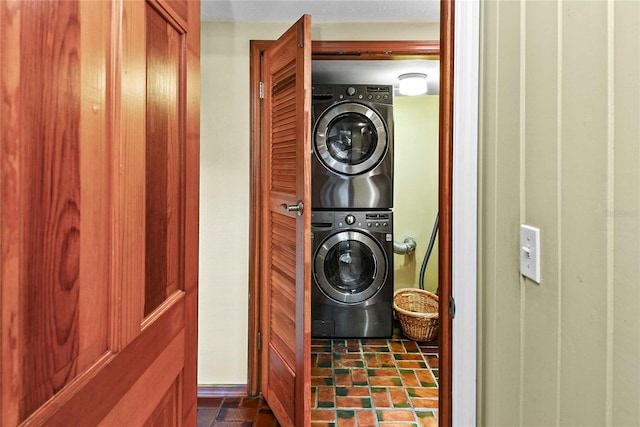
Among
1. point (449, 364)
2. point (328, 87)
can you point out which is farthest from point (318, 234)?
point (449, 364)

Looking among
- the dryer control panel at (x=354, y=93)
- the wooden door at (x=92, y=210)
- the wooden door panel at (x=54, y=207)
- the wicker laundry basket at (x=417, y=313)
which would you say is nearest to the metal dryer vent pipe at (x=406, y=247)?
the wicker laundry basket at (x=417, y=313)

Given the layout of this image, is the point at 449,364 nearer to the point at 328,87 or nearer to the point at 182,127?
the point at 182,127

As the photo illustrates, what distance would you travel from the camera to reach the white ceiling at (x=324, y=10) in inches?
81.0

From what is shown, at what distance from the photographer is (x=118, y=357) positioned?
63 cm

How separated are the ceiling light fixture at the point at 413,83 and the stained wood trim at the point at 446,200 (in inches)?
87.4

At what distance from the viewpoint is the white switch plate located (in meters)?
0.75

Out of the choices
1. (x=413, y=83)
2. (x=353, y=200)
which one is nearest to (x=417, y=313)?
(x=353, y=200)

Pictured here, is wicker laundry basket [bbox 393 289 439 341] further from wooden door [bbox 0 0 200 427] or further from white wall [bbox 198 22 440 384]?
wooden door [bbox 0 0 200 427]

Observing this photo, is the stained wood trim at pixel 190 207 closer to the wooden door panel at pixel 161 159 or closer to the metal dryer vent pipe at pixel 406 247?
the wooden door panel at pixel 161 159

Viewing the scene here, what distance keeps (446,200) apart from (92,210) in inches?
33.9

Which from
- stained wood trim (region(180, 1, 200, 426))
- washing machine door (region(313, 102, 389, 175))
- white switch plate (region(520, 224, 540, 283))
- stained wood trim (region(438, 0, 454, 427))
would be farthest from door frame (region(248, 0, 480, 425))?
washing machine door (region(313, 102, 389, 175))

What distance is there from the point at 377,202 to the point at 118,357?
8.55 ft

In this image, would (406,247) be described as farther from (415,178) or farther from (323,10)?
(323,10)

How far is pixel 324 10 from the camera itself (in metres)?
2.14
